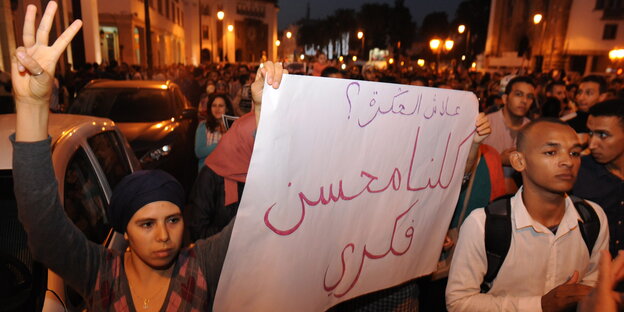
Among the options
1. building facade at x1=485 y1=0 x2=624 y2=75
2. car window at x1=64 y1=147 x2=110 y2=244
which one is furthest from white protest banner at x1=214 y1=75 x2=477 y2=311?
building facade at x1=485 y1=0 x2=624 y2=75

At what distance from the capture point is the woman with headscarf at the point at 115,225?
1.46 meters

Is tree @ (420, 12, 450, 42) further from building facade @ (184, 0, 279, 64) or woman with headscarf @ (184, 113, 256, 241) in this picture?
woman with headscarf @ (184, 113, 256, 241)

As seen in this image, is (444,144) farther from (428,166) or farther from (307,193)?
(307,193)

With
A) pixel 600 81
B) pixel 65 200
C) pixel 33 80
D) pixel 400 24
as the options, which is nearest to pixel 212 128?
pixel 65 200

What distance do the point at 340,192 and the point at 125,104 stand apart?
612 cm

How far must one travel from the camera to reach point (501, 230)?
2.06 metres

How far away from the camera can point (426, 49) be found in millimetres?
78312

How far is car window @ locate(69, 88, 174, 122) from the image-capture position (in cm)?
683

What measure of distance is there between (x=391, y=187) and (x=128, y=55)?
28883 millimetres

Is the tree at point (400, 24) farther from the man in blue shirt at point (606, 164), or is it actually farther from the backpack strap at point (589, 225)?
the backpack strap at point (589, 225)

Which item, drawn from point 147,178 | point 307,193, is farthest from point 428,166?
point 147,178

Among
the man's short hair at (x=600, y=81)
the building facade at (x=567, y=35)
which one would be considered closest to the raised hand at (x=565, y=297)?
the man's short hair at (x=600, y=81)

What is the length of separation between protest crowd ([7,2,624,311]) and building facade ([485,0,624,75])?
3707 cm

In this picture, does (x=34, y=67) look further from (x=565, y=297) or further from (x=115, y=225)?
(x=565, y=297)
